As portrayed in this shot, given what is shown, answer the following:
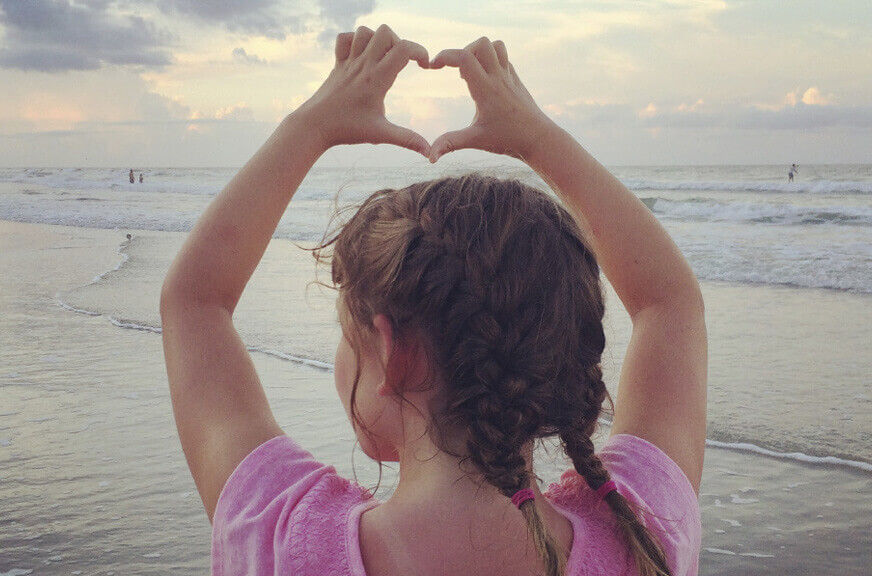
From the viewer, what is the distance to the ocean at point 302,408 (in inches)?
123

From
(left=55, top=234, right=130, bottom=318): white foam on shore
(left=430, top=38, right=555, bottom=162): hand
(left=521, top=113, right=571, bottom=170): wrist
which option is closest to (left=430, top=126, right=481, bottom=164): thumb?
(left=430, top=38, right=555, bottom=162): hand

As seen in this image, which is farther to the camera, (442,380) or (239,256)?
(239,256)

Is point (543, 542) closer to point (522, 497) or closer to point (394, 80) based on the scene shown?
point (522, 497)

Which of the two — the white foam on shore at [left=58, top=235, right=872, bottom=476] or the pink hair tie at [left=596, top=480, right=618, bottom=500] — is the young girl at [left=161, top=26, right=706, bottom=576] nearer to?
the pink hair tie at [left=596, top=480, right=618, bottom=500]

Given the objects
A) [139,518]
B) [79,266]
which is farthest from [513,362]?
[79,266]

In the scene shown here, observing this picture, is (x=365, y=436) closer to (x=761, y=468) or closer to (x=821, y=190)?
(x=761, y=468)

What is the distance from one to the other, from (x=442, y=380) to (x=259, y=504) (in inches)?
12.5

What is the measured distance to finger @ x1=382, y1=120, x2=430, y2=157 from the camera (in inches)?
50.5

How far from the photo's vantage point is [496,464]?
3.48ft

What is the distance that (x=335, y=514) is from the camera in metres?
1.09

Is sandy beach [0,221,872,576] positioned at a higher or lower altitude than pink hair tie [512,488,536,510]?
lower

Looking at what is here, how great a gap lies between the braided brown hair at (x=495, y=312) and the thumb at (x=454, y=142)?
139 millimetres

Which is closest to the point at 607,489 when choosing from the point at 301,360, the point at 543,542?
the point at 543,542

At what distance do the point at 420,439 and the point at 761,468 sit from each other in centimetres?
329
